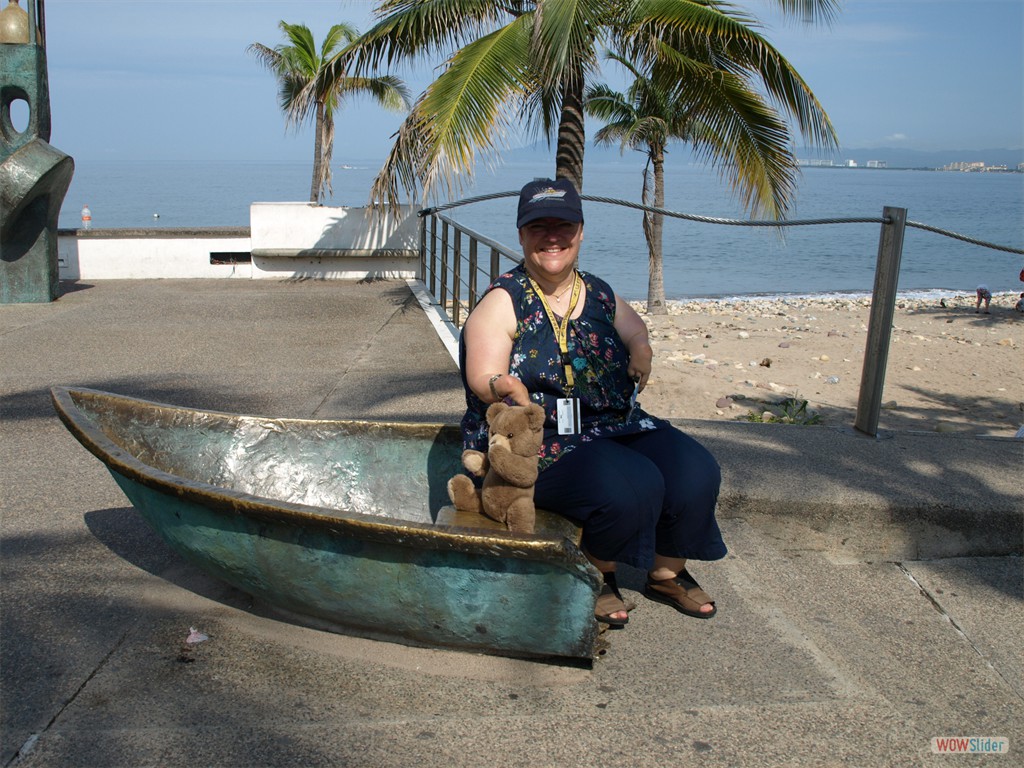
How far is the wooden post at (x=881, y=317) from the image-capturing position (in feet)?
17.0

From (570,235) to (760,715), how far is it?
70.0 inches

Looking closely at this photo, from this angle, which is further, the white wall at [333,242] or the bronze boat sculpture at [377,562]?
the white wall at [333,242]

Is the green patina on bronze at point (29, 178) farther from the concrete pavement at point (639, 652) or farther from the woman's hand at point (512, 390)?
the woman's hand at point (512, 390)

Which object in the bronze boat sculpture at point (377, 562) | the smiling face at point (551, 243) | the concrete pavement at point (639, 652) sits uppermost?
the smiling face at point (551, 243)

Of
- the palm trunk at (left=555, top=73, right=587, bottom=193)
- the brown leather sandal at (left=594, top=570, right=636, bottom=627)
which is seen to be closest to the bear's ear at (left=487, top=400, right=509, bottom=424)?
the brown leather sandal at (left=594, top=570, right=636, bottom=627)

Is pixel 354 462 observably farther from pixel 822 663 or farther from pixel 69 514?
pixel 822 663

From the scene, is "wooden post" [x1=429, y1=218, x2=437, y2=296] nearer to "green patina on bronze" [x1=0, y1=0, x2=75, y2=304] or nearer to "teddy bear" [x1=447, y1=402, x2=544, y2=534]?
"green patina on bronze" [x1=0, y1=0, x2=75, y2=304]

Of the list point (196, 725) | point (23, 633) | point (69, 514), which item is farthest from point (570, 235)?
point (69, 514)

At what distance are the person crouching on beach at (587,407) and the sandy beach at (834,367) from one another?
3545mm

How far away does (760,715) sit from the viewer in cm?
306

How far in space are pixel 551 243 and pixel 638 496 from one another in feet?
3.26

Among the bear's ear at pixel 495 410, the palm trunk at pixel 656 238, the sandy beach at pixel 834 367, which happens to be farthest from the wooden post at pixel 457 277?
the palm trunk at pixel 656 238

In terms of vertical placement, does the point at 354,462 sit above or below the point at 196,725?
above

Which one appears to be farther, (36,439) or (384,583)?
(36,439)
